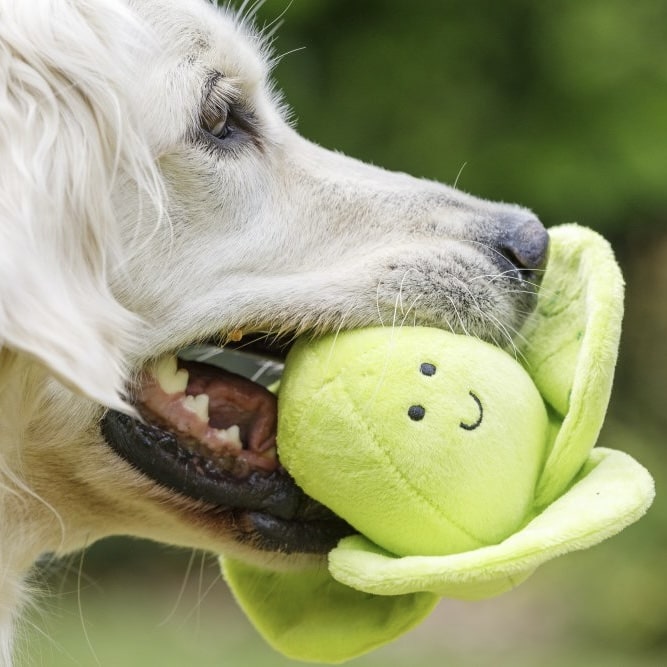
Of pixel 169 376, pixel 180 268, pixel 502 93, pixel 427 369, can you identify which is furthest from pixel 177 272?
pixel 502 93

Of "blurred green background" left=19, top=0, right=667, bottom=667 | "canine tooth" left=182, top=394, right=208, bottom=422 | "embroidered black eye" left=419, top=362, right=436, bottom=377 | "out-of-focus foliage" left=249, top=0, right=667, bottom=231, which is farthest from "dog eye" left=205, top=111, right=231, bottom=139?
"out-of-focus foliage" left=249, top=0, right=667, bottom=231

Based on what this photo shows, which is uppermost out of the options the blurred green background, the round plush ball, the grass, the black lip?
the round plush ball

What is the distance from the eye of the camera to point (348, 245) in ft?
7.72

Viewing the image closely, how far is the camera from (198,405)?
7.16 ft

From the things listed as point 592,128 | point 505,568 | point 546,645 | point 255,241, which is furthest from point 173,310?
point 592,128

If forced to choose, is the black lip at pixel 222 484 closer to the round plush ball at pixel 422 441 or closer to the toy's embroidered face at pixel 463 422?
the round plush ball at pixel 422 441

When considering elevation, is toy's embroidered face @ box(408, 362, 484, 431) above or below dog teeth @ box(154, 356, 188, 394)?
above

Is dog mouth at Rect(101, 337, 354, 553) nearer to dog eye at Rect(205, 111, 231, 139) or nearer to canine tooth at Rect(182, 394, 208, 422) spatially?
canine tooth at Rect(182, 394, 208, 422)

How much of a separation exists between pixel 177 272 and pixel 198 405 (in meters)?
0.25

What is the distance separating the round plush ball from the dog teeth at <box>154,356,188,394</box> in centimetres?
25

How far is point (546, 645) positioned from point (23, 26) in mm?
4851

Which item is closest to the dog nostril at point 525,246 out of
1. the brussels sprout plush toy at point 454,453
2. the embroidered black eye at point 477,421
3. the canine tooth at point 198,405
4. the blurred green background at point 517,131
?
the brussels sprout plush toy at point 454,453

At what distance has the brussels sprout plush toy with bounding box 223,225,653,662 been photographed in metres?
1.89

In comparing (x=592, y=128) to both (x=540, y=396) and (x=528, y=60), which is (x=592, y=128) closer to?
(x=528, y=60)
